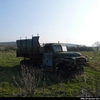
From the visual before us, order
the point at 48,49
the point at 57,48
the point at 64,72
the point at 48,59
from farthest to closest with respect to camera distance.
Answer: the point at 48,49 < the point at 57,48 < the point at 48,59 < the point at 64,72

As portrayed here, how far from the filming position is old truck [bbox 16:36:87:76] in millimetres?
12734

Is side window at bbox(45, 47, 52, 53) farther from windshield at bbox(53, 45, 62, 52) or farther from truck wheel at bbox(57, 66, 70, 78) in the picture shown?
truck wheel at bbox(57, 66, 70, 78)

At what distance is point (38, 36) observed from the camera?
594 inches

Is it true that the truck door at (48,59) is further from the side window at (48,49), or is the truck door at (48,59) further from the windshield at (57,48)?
the windshield at (57,48)

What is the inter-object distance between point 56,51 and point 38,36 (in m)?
2.33

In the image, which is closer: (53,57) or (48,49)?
(53,57)

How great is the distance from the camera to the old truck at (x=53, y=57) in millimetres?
12734

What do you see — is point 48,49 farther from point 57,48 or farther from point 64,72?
point 64,72

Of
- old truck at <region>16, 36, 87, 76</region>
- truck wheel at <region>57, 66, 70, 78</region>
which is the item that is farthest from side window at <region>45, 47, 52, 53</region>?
truck wheel at <region>57, 66, 70, 78</region>

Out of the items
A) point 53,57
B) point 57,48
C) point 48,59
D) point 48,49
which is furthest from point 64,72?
point 48,49

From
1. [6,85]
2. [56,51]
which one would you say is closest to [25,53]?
[56,51]

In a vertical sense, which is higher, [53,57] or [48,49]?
[48,49]

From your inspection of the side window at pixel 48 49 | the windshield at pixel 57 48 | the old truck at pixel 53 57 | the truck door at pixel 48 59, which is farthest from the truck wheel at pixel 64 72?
the side window at pixel 48 49

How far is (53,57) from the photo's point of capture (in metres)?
13.6
